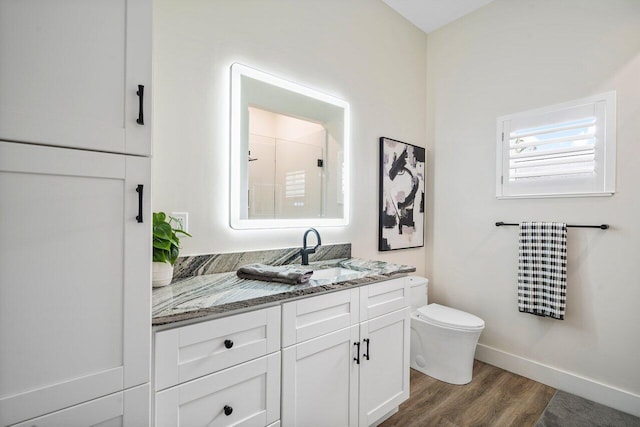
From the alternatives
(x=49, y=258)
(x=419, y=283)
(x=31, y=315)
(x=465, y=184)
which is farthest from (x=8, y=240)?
(x=465, y=184)

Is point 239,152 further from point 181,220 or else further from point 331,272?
point 331,272

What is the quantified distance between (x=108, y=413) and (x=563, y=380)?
269 cm

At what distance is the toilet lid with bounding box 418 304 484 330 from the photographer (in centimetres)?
216

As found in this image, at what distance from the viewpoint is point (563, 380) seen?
2.16 metres

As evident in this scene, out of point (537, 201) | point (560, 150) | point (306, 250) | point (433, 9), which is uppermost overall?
point (433, 9)

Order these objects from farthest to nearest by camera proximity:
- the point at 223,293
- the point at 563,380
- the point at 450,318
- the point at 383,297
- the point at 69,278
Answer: the point at 450,318 < the point at 563,380 < the point at 383,297 < the point at 223,293 < the point at 69,278

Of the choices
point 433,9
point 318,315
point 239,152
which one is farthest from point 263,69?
point 433,9

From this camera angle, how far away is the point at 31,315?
0.77 m

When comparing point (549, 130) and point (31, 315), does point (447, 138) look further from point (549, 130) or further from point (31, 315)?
point (31, 315)

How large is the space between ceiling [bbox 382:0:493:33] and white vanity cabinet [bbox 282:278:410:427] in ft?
7.44

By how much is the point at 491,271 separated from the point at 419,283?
58cm

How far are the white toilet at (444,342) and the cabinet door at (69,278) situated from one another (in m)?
1.88

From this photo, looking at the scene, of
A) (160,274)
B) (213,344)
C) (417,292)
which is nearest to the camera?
(213,344)

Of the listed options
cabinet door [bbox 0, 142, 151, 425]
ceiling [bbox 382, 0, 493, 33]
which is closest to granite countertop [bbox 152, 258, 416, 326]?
cabinet door [bbox 0, 142, 151, 425]
